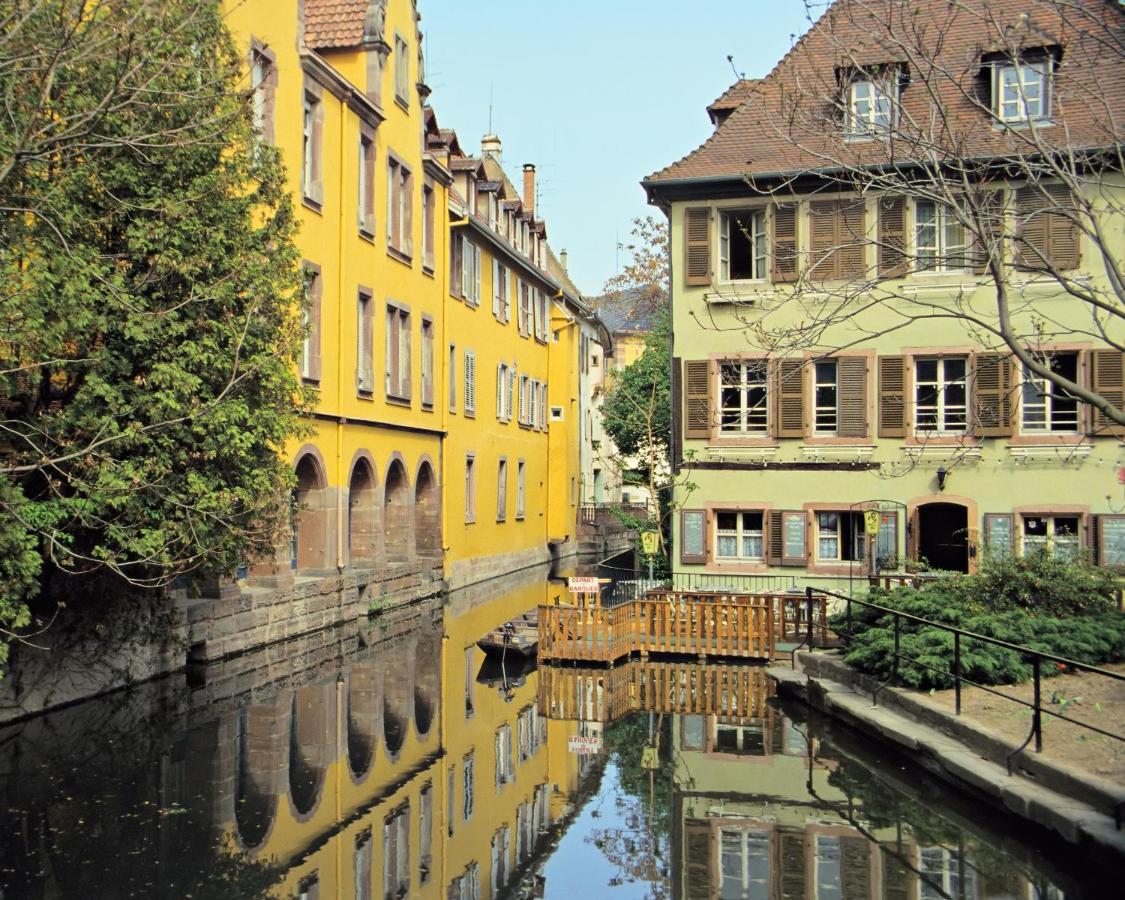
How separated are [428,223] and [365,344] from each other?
6257mm

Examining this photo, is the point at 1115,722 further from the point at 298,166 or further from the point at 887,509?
the point at 298,166

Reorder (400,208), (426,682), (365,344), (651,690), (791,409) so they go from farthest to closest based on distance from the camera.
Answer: (400,208) → (365,344) → (791,409) → (426,682) → (651,690)

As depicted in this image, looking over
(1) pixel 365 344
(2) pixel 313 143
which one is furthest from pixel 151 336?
(1) pixel 365 344

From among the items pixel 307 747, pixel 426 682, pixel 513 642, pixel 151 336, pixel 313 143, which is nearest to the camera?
pixel 307 747

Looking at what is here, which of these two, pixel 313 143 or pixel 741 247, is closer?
pixel 313 143

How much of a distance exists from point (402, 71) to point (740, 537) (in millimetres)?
13745

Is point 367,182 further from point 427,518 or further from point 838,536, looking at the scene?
point 838,536

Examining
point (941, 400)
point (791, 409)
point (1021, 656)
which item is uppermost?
point (941, 400)

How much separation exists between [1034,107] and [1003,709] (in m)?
16.8

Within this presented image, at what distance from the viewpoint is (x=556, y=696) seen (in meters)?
17.0

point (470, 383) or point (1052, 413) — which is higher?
point (470, 383)

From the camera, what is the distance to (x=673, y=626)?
20.8m

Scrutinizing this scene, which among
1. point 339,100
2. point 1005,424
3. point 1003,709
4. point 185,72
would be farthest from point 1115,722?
point 339,100

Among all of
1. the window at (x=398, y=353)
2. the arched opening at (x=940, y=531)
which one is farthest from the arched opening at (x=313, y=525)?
the arched opening at (x=940, y=531)
